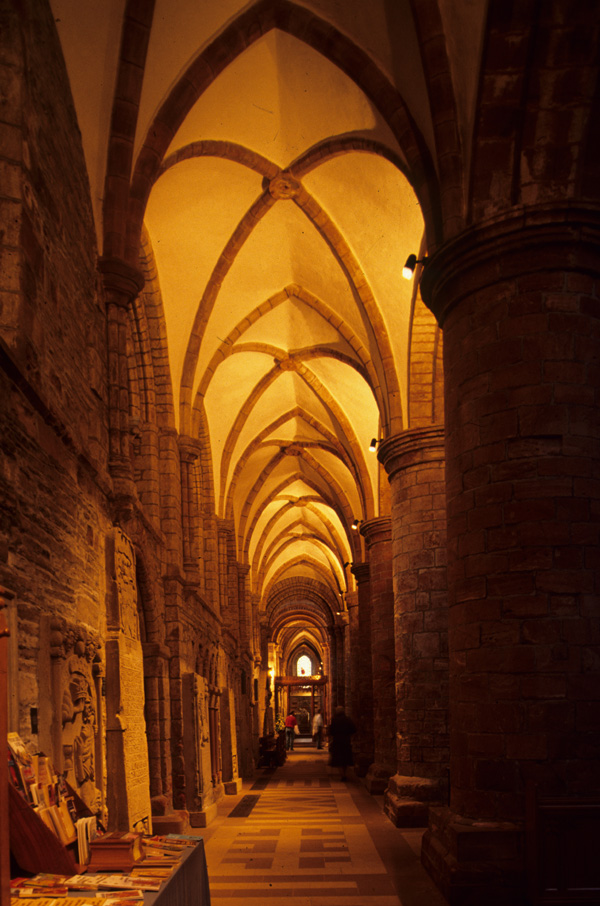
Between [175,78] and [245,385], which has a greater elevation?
[175,78]

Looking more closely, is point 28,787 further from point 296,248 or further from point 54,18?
point 296,248

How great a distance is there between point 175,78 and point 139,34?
2.42ft

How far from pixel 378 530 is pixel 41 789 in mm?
11925

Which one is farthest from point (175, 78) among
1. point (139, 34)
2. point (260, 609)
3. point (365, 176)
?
point (260, 609)

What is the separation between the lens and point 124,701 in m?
Result: 7.88

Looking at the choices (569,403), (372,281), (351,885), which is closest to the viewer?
(569,403)

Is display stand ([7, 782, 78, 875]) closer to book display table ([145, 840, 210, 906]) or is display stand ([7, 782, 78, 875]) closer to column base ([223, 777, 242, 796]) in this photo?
book display table ([145, 840, 210, 906])

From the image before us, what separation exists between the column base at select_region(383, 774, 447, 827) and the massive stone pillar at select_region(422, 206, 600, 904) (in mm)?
3996

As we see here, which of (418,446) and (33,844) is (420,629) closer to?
(418,446)

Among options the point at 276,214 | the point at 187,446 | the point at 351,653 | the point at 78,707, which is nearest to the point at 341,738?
the point at 351,653

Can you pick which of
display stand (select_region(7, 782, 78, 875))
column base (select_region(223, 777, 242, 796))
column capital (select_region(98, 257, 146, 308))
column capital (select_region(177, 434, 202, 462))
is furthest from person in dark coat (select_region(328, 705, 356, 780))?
display stand (select_region(7, 782, 78, 875))

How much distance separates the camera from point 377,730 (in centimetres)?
1434

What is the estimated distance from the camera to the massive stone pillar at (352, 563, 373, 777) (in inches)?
725

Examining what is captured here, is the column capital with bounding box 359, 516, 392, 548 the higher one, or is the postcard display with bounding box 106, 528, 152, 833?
the column capital with bounding box 359, 516, 392, 548
